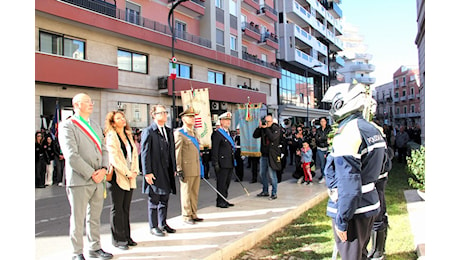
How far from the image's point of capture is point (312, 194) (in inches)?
336

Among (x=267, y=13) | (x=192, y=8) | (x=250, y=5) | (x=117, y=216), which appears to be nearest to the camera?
(x=117, y=216)

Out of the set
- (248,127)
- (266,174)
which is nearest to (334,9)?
(248,127)

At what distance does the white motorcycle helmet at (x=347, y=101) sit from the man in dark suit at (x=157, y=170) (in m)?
2.95

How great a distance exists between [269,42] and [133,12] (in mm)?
17506

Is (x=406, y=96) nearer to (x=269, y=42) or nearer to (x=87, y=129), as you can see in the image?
(x=269, y=42)

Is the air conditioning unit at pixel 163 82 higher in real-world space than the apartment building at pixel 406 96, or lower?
lower

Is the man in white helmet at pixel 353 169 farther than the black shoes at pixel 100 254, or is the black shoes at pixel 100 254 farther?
the black shoes at pixel 100 254

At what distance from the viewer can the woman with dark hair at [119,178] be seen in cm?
464

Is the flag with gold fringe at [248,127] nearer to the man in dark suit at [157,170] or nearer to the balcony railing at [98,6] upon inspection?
the man in dark suit at [157,170]

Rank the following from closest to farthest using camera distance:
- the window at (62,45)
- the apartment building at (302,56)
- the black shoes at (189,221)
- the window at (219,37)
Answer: the black shoes at (189,221), the window at (62,45), the window at (219,37), the apartment building at (302,56)

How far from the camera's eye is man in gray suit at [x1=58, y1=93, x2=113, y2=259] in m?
4.03

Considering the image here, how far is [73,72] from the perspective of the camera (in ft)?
51.8

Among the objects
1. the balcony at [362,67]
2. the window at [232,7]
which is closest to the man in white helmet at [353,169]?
the window at [232,7]

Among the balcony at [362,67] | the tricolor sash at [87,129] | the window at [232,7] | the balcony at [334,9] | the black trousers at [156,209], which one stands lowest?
the black trousers at [156,209]
